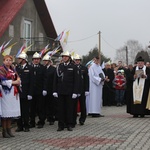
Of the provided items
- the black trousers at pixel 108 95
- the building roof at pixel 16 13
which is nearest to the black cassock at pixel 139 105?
the black trousers at pixel 108 95

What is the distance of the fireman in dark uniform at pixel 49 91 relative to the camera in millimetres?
10250

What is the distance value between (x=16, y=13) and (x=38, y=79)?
52.8ft

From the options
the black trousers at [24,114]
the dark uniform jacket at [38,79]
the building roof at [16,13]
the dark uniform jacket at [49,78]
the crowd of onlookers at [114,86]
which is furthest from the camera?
the building roof at [16,13]

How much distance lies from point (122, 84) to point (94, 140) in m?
10.2

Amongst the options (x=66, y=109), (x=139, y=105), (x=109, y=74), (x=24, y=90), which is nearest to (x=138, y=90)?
(x=139, y=105)

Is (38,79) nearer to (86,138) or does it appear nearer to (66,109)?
(66,109)

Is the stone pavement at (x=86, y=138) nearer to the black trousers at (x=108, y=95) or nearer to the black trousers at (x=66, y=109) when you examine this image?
the black trousers at (x=66, y=109)

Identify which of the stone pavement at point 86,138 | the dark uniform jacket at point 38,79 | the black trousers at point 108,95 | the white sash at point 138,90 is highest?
the dark uniform jacket at point 38,79

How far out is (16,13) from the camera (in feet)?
82.7

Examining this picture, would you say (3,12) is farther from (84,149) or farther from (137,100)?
(84,149)

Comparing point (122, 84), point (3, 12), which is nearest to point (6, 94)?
point (122, 84)

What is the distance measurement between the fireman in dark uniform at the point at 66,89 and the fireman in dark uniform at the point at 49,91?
64 cm

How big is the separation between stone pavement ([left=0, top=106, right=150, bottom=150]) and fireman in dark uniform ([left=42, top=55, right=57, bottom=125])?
545 millimetres

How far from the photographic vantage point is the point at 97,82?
42.1ft
